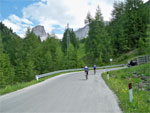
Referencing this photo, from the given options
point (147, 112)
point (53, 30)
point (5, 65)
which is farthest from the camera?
point (53, 30)

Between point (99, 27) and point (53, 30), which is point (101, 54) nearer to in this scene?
point (99, 27)

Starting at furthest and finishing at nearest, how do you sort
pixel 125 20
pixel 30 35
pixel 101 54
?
1. pixel 125 20
2. pixel 101 54
3. pixel 30 35

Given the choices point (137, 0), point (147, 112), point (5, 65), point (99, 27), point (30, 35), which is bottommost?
point (147, 112)

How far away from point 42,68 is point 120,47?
3018 centimetres

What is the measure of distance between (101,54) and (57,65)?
1587cm

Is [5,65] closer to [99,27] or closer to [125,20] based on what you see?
[99,27]

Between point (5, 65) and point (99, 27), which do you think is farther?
point (99, 27)

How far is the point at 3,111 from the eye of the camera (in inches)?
206

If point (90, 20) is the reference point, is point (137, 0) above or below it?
above

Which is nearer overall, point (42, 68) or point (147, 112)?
point (147, 112)

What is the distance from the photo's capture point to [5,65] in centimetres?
3319

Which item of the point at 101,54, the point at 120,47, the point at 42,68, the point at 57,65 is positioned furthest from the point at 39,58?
the point at 120,47

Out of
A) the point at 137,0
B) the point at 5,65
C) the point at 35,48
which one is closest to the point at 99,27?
the point at 137,0

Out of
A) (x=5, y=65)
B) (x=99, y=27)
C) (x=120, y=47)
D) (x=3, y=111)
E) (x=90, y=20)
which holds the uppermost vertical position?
(x=90, y=20)
